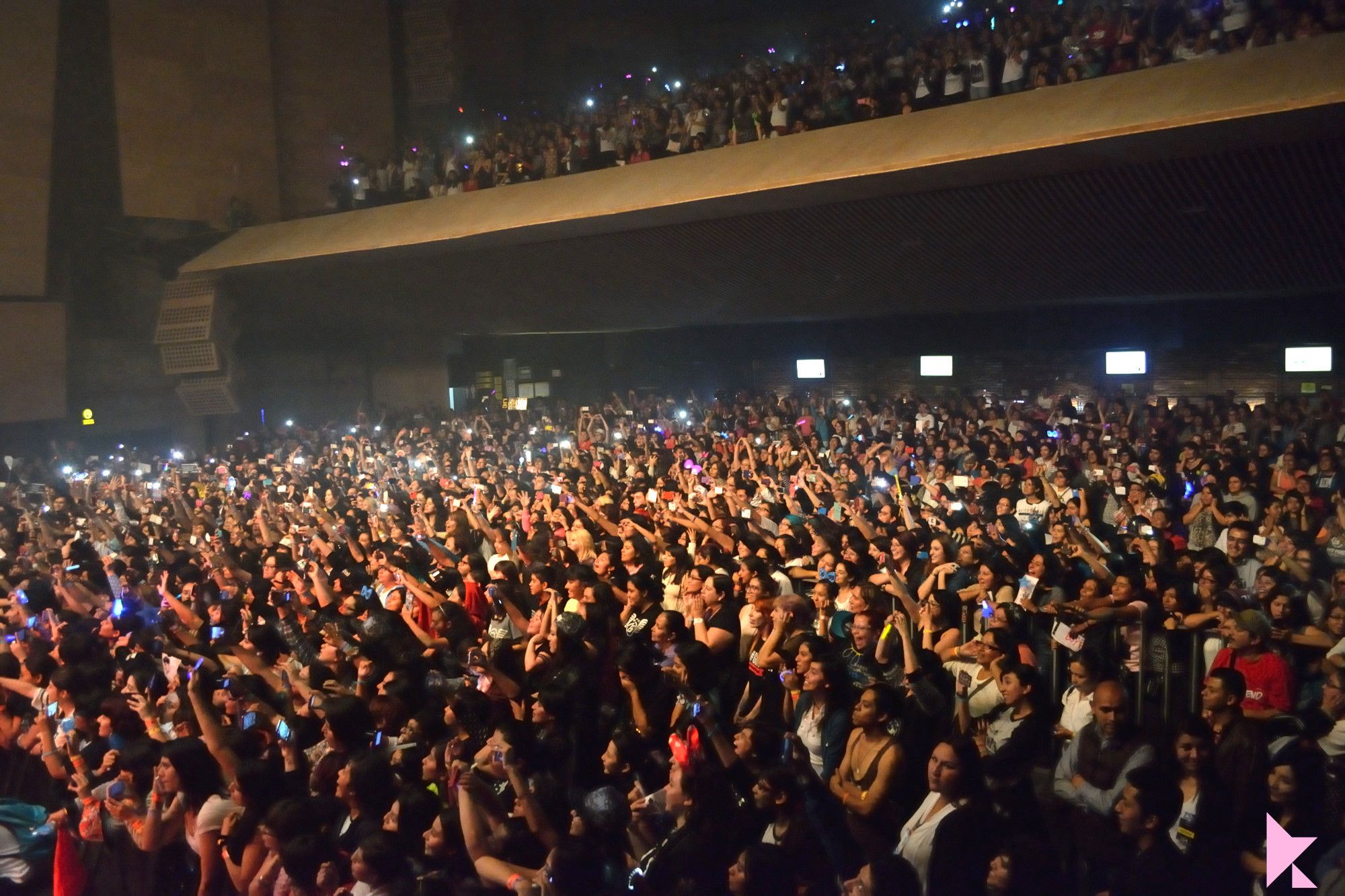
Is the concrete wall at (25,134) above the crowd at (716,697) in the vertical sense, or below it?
above

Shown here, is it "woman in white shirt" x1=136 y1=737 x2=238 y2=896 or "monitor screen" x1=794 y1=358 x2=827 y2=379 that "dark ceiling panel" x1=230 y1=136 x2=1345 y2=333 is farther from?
"woman in white shirt" x1=136 y1=737 x2=238 y2=896

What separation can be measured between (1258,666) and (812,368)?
1175 centimetres

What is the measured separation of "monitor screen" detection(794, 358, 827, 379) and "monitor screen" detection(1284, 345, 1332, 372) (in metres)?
5.93

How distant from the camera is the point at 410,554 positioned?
19.7 ft

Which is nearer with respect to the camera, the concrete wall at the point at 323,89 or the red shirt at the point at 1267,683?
the red shirt at the point at 1267,683

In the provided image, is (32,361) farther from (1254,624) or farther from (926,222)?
(1254,624)

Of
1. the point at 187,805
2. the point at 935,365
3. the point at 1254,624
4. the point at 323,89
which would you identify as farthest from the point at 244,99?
the point at 1254,624

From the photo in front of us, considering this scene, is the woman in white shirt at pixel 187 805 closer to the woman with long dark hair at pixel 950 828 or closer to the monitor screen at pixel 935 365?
the woman with long dark hair at pixel 950 828

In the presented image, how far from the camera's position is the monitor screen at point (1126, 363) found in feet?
39.9

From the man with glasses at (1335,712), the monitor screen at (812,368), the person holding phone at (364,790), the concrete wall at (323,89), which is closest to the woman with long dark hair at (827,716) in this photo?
the person holding phone at (364,790)

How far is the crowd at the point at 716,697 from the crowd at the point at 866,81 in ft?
11.1

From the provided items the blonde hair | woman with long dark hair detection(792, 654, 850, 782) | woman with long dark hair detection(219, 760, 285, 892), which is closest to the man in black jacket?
woman with long dark hair detection(792, 654, 850, 782)

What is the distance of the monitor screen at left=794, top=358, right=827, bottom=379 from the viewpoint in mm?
14820

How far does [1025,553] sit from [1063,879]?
256 centimetres
